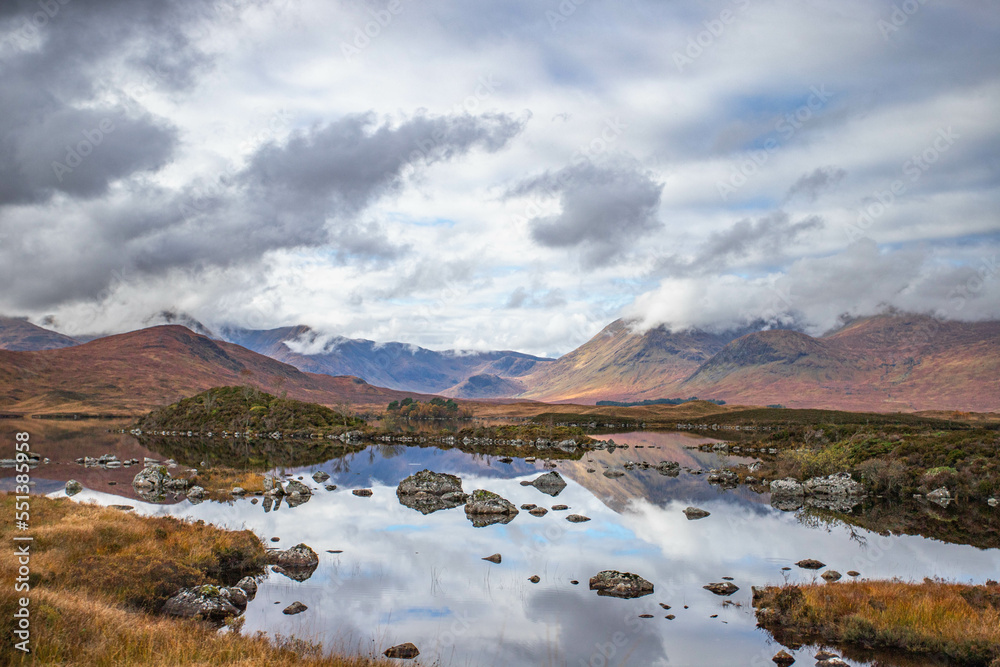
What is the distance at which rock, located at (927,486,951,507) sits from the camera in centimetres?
4206

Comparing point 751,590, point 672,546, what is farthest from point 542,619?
point 672,546

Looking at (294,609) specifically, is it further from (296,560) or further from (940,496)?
(940,496)

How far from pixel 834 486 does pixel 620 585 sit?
34020 millimetres

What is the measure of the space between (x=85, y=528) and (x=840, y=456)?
56.9 metres

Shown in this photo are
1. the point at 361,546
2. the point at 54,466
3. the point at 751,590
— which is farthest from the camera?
the point at 54,466

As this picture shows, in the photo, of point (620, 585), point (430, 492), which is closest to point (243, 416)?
point (430, 492)

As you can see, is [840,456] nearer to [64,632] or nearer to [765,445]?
[765,445]

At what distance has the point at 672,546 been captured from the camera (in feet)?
95.0

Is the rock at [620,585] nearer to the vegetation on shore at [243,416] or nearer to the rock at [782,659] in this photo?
the rock at [782,659]

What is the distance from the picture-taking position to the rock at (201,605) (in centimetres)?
1781

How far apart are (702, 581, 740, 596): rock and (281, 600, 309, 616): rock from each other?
14.7 metres

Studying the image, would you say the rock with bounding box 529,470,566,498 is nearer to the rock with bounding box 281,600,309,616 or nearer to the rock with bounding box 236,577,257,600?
the rock with bounding box 236,577,257,600

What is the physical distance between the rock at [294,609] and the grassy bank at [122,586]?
11.8 feet

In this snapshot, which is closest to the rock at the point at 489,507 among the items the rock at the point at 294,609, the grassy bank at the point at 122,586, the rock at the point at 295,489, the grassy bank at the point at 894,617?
the rock at the point at 295,489
